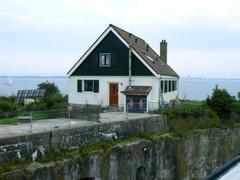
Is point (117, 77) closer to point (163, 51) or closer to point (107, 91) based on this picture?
point (107, 91)

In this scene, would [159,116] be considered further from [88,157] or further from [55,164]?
[55,164]

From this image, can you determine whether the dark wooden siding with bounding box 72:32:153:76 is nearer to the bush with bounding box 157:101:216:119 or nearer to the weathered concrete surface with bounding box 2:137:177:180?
the bush with bounding box 157:101:216:119

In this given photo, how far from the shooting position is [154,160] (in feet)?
61.2

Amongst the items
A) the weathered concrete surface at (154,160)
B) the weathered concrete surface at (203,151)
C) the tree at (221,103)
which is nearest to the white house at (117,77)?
the tree at (221,103)

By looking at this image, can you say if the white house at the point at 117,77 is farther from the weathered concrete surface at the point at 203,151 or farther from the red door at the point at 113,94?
the weathered concrete surface at the point at 203,151

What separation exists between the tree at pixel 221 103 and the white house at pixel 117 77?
3.25 meters

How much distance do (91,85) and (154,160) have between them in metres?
10.9

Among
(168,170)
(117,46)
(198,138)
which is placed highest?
(117,46)

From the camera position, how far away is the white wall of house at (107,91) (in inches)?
1044

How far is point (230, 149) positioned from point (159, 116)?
572 cm

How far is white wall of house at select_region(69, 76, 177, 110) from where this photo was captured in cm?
2652

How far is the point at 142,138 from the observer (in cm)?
1867

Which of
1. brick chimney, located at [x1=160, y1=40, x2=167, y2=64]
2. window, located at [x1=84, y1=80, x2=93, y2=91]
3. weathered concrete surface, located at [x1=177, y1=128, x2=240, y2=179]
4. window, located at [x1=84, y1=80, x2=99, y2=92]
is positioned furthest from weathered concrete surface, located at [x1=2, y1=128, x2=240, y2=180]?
brick chimney, located at [x1=160, y1=40, x2=167, y2=64]

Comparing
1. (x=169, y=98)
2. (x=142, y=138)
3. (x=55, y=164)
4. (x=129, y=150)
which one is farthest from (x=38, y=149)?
(x=169, y=98)
